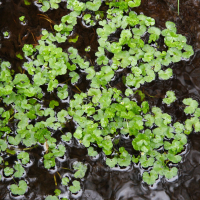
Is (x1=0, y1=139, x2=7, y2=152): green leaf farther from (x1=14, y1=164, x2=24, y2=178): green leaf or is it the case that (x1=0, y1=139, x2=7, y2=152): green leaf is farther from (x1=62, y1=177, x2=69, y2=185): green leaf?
(x1=62, y1=177, x2=69, y2=185): green leaf

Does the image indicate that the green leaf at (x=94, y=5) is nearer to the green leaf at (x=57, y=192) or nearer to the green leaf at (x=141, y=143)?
the green leaf at (x=141, y=143)

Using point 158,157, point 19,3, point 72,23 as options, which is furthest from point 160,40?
point 19,3

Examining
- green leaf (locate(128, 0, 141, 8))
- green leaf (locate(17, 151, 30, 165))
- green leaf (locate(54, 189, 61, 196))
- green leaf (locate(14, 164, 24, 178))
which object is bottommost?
green leaf (locate(54, 189, 61, 196))

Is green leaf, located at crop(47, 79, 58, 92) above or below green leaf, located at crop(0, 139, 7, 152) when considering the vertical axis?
above

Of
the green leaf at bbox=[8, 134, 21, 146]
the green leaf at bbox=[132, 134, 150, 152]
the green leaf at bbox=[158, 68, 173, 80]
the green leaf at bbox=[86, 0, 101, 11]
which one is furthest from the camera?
the green leaf at bbox=[86, 0, 101, 11]

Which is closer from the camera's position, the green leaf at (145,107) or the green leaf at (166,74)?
the green leaf at (145,107)

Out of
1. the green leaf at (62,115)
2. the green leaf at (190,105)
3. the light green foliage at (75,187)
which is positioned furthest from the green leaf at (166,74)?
the light green foliage at (75,187)

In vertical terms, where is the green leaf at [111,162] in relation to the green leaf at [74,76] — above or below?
below

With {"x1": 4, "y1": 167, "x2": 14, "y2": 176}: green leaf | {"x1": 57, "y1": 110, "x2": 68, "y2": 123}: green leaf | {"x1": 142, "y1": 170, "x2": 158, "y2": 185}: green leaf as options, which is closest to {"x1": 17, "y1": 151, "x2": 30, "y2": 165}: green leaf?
{"x1": 4, "y1": 167, "x2": 14, "y2": 176}: green leaf

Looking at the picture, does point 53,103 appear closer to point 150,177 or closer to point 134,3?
point 150,177
